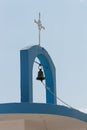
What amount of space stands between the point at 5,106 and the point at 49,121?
1.55 m

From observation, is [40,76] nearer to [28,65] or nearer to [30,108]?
[28,65]

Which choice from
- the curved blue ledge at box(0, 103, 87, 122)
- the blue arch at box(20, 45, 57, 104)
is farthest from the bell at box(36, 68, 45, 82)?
the curved blue ledge at box(0, 103, 87, 122)

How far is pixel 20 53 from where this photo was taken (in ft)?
35.9

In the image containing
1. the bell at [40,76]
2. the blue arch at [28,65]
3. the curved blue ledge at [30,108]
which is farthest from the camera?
the bell at [40,76]

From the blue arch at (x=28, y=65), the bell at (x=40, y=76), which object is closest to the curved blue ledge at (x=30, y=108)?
the blue arch at (x=28, y=65)

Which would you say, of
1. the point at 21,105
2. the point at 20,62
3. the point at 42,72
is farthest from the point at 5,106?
the point at 42,72

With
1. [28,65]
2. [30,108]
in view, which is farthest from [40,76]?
[30,108]

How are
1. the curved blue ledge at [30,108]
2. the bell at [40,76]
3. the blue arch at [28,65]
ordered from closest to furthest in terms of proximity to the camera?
the curved blue ledge at [30,108] → the blue arch at [28,65] → the bell at [40,76]

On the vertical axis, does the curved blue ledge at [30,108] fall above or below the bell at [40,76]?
below

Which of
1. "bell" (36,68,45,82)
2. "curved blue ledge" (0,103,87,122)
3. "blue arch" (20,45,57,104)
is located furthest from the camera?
"bell" (36,68,45,82)

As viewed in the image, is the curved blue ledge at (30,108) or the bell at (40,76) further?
the bell at (40,76)

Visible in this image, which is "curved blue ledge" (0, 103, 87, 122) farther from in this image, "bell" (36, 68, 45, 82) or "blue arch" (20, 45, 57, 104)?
"bell" (36, 68, 45, 82)

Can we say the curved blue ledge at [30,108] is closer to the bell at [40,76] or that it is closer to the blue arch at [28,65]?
the blue arch at [28,65]

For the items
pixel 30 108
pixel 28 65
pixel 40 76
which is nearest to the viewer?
pixel 30 108
